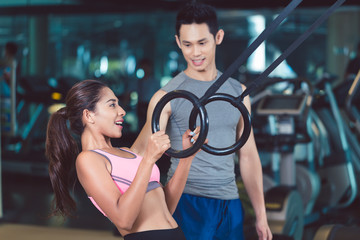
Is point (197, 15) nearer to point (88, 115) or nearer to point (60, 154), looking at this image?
point (88, 115)

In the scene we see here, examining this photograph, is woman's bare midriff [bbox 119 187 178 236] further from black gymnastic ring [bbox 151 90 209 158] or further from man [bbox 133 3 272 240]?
man [bbox 133 3 272 240]

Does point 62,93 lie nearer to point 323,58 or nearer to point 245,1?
point 245,1

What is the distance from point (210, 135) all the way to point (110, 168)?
1.82 ft

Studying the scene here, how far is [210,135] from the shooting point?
1.97 m

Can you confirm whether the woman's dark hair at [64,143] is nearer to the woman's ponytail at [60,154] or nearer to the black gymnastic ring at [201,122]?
the woman's ponytail at [60,154]

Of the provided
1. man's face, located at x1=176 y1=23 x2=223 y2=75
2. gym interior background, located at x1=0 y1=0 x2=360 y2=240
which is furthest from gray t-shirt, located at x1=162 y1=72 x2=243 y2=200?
gym interior background, located at x1=0 y1=0 x2=360 y2=240

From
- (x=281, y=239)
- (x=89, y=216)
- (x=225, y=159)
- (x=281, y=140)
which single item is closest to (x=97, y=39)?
(x=89, y=216)

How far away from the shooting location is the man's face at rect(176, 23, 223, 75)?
1.90 meters

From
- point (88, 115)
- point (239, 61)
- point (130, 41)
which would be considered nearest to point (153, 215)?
point (88, 115)

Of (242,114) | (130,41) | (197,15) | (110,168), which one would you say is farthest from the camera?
(130,41)

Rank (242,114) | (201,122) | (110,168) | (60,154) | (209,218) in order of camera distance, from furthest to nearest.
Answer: (209,218) → (60,154) → (110,168) → (242,114) → (201,122)

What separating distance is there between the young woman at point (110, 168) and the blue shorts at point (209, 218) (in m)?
0.31

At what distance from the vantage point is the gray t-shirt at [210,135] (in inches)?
77.7

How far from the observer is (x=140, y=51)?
39.7 feet
